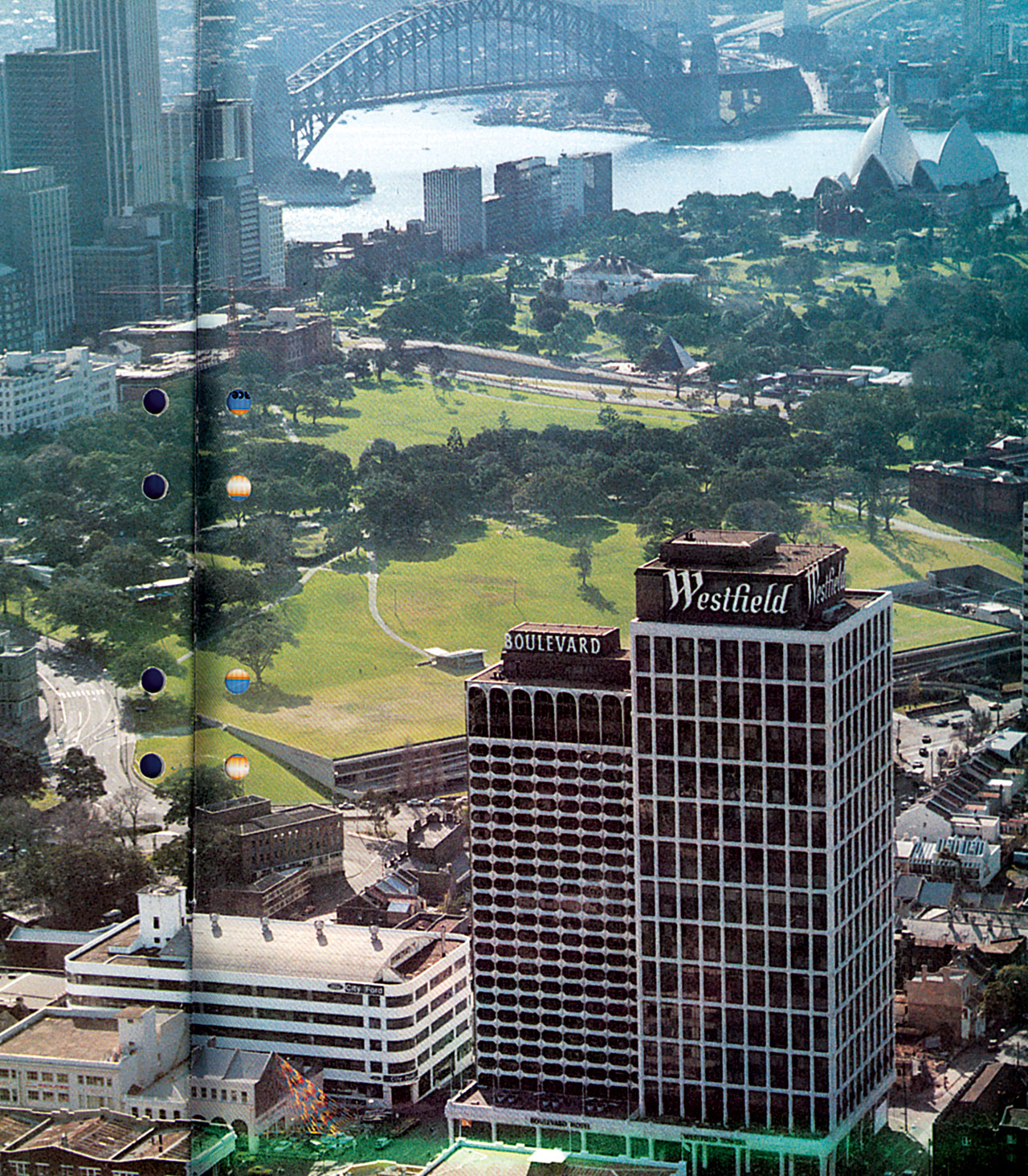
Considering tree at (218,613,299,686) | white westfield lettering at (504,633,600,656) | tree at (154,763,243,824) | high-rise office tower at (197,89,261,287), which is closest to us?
tree at (154,763,243,824)

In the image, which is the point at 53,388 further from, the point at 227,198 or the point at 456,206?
the point at 456,206

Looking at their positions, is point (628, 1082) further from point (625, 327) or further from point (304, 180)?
point (625, 327)

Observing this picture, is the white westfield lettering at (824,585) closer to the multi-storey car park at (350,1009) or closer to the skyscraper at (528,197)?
the multi-storey car park at (350,1009)

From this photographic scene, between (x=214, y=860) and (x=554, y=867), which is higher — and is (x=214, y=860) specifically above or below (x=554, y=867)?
below

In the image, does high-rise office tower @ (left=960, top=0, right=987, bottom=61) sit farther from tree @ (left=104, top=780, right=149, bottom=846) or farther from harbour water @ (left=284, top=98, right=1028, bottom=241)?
tree @ (left=104, top=780, right=149, bottom=846)

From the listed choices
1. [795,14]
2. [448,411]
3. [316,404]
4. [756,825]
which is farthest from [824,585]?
[448,411]

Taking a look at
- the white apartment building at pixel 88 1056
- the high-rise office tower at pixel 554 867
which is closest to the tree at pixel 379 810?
the high-rise office tower at pixel 554 867

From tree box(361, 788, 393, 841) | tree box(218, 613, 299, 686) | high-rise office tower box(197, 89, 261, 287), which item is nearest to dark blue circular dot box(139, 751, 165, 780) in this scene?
high-rise office tower box(197, 89, 261, 287)
